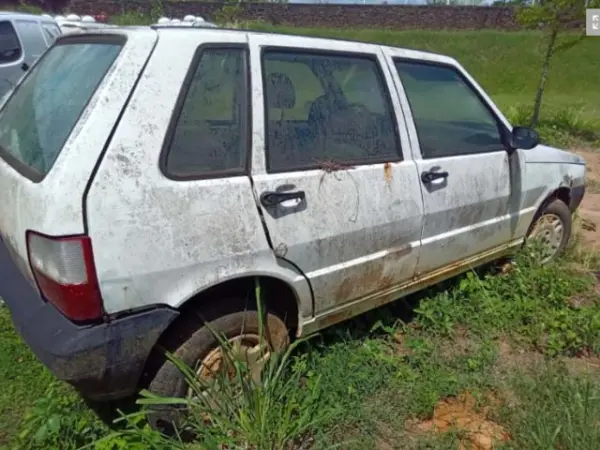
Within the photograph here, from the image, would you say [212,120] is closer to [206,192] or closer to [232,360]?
[206,192]

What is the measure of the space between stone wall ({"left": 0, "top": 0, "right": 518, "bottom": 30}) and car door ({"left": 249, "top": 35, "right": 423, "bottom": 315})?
2304cm

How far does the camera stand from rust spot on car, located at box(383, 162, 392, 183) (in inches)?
106

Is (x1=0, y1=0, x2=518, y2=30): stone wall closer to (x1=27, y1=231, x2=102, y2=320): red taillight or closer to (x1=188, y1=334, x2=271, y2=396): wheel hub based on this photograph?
(x1=188, y1=334, x2=271, y2=396): wheel hub

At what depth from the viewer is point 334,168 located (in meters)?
2.50

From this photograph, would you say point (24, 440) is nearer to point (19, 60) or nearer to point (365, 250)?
point (365, 250)

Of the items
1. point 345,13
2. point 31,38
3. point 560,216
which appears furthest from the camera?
point 345,13

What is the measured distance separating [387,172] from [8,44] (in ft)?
26.2

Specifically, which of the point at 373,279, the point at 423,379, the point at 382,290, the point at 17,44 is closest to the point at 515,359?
the point at 423,379

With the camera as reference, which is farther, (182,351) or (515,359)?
(515,359)

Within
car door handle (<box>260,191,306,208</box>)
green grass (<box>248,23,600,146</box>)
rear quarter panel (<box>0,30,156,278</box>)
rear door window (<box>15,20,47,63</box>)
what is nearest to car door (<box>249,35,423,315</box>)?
car door handle (<box>260,191,306,208</box>)

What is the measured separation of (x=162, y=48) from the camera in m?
2.03

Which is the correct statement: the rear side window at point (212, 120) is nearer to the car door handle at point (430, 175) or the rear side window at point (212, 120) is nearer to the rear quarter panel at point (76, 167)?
the rear quarter panel at point (76, 167)

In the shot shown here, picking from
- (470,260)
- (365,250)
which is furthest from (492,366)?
(365,250)

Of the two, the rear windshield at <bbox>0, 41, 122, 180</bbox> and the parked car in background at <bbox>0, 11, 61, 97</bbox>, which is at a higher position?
the parked car in background at <bbox>0, 11, 61, 97</bbox>
